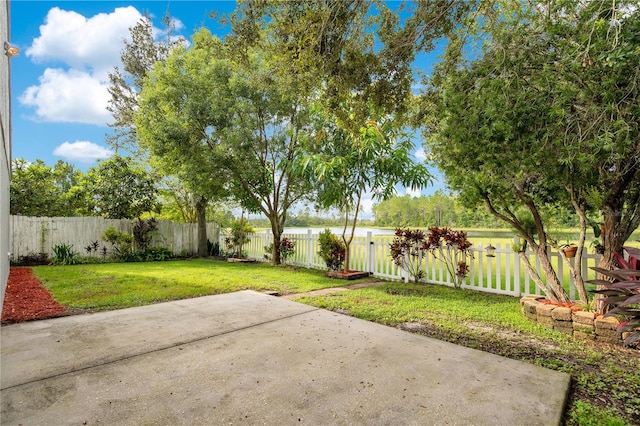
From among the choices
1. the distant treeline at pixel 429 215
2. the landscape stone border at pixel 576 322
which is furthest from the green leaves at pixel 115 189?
the landscape stone border at pixel 576 322

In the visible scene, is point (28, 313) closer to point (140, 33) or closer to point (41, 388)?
point (41, 388)

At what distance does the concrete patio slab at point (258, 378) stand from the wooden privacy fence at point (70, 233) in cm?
813

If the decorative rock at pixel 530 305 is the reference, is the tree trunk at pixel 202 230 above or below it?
above

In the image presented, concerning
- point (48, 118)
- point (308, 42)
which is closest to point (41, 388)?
point (308, 42)

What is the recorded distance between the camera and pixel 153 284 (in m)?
6.36

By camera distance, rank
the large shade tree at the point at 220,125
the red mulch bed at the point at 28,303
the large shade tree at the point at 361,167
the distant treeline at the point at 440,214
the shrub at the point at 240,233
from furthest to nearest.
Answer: the shrub at the point at 240,233, the large shade tree at the point at 220,125, the large shade tree at the point at 361,167, the distant treeline at the point at 440,214, the red mulch bed at the point at 28,303

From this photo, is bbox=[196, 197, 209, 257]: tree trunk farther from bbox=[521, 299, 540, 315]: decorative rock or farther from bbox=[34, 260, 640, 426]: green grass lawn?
bbox=[521, 299, 540, 315]: decorative rock

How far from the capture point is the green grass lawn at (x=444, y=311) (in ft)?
7.31

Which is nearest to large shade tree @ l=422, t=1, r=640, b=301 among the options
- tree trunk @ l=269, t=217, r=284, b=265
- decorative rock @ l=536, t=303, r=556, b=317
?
decorative rock @ l=536, t=303, r=556, b=317

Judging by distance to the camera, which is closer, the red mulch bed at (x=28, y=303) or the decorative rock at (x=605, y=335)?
the decorative rock at (x=605, y=335)

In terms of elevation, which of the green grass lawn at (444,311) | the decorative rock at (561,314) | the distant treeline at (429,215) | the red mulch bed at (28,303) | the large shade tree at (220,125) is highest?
the large shade tree at (220,125)

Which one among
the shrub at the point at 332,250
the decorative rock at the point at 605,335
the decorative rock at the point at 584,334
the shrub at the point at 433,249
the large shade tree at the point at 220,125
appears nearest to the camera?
the decorative rock at the point at 605,335

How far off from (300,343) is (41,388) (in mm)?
1890

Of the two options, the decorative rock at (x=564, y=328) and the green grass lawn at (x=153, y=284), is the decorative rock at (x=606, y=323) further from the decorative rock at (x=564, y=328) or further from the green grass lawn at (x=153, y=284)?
the green grass lawn at (x=153, y=284)
